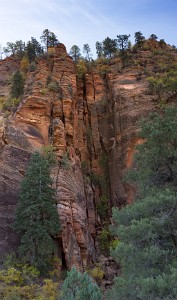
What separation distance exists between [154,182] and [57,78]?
2428 centimetres

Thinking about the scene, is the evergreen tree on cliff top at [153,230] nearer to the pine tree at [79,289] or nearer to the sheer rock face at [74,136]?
the pine tree at [79,289]

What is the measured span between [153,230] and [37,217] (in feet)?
31.2

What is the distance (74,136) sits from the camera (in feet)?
103

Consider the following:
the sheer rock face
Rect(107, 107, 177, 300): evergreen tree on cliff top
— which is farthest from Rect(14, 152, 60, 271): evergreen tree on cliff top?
Rect(107, 107, 177, 300): evergreen tree on cliff top

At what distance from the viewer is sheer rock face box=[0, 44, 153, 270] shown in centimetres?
2298

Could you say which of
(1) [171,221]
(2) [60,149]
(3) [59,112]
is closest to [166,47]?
(3) [59,112]

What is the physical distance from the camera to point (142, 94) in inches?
1364

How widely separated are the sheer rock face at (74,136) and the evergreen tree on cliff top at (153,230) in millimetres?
8614

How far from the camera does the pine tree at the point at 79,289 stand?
38.8 feet

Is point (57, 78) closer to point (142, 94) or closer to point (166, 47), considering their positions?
point (142, 94)

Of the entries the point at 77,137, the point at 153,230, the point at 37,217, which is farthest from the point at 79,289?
the point at 77,137

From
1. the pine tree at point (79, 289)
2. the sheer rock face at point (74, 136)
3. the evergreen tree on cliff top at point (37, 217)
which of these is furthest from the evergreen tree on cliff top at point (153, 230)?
the sheer rock face at point (74, 136)

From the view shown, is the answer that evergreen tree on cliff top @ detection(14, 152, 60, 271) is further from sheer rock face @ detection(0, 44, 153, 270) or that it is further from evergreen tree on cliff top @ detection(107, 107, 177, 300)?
evergreen tree on cliff top @ detection(107, 107, 177, 300)

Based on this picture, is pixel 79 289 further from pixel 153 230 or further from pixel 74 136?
pixel 74 136
